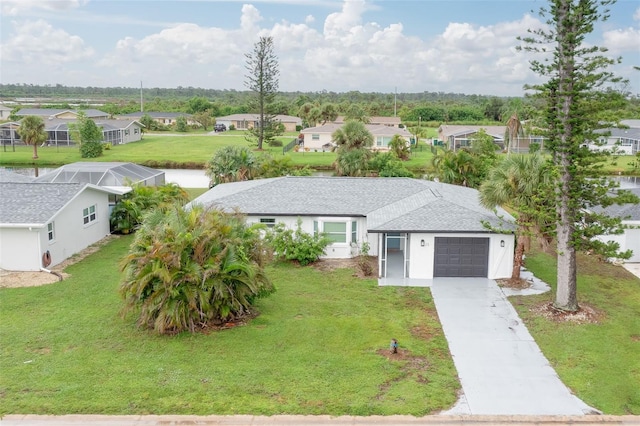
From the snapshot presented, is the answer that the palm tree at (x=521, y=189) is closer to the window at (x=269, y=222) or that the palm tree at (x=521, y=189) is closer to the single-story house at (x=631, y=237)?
the single-story house at (x=631, y=237)

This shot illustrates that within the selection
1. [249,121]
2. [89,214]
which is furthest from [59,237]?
[249,121]

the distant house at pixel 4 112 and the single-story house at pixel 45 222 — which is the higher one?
the distant house at pixel 4 112

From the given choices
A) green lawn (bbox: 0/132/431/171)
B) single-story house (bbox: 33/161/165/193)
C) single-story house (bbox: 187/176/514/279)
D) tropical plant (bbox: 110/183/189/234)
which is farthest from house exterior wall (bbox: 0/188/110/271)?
green lawn (bbox: 0/132/431/171)

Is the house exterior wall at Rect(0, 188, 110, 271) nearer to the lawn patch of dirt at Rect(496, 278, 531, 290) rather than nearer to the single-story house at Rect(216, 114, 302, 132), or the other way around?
the lawn patch of dirt at Rect(496, 278, 531, 290)

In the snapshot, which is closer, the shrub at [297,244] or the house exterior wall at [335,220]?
the shrub at [297,244]

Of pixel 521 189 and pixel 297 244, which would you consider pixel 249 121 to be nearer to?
pixel 297 244

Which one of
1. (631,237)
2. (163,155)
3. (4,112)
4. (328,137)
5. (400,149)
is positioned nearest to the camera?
(631,237)

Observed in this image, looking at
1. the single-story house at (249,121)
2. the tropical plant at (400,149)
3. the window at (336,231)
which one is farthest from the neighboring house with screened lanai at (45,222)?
the single-story house at (249,121)

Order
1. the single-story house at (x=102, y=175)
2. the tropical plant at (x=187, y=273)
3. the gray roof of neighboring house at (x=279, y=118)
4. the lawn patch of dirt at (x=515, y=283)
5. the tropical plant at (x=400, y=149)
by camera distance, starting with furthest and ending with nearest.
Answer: the gray roof of neighboring house at (x=279, y=118) → the tropical plant at (x=400, y=149) → the single-story house at (x=102, y=175) → the lawn patch of dirt at (x=515, y=283) → the tropical plant at (x=187, y=273)
